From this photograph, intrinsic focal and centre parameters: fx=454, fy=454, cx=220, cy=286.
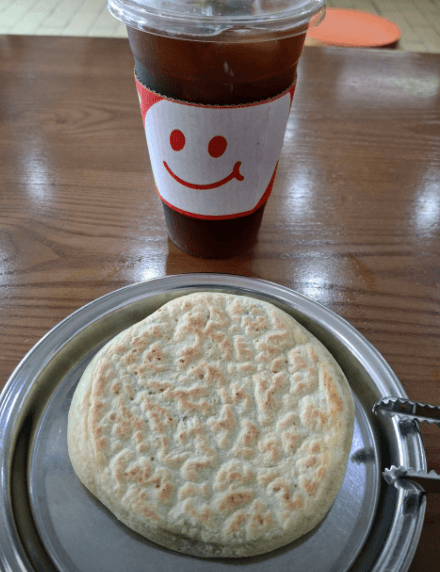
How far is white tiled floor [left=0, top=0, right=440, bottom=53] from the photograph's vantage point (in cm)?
321

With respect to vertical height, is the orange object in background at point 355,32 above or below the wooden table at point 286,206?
above

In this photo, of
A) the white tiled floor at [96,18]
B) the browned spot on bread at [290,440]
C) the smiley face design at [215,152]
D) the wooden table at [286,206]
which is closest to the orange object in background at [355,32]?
the wooden table at [286,206]

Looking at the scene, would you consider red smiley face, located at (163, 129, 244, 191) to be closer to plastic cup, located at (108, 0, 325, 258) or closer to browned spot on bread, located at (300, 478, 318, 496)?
plastic cup, located at (108, 0, 325, 258)

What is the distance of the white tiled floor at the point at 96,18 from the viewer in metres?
3.21

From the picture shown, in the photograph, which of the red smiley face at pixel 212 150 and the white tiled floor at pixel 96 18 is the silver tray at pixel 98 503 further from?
the white tiled floor at pixel 96 18

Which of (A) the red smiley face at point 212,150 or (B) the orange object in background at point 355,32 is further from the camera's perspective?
(B) the orange object in background at point 355,32

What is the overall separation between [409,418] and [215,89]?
17.4 inches

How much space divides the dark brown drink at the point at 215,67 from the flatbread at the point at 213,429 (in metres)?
0.27

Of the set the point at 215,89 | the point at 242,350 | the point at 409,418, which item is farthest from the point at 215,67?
the point at 409,418

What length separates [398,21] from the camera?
361 cm

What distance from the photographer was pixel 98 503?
1.60 feet

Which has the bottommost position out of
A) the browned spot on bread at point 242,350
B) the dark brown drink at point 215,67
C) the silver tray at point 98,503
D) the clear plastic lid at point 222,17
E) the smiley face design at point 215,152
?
the silver tray at point 98,503

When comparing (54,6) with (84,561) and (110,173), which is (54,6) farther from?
(84,561)

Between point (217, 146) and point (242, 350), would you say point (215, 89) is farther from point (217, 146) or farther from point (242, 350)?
point (242, 350)
